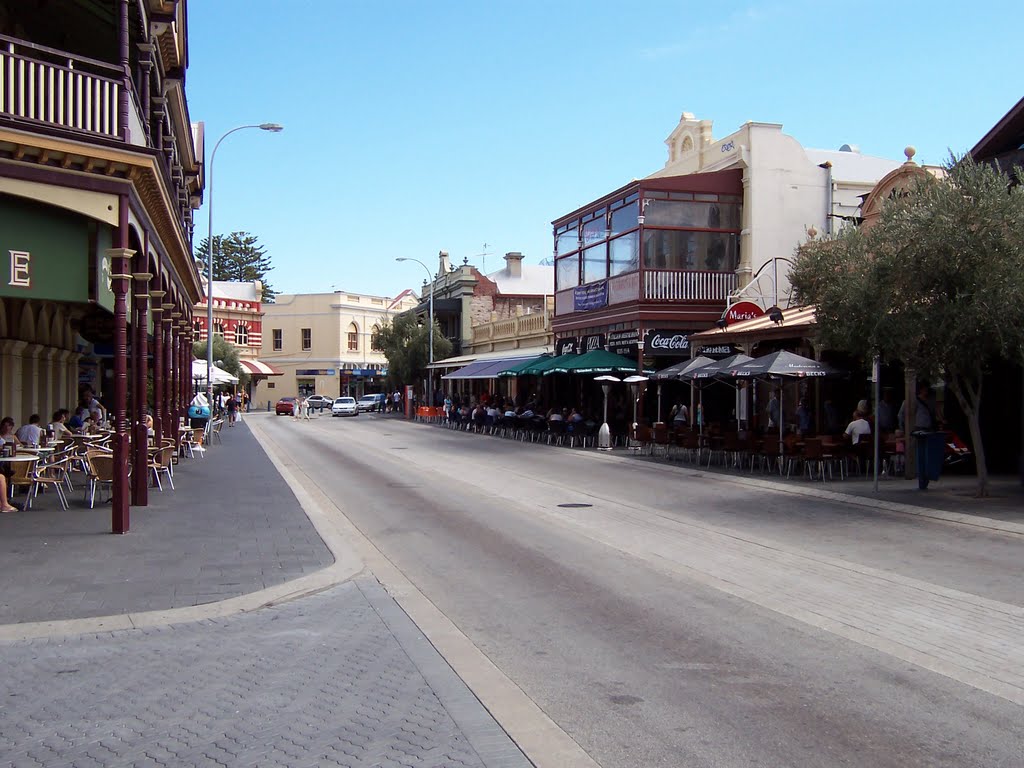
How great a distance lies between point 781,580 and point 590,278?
2680 centimetres

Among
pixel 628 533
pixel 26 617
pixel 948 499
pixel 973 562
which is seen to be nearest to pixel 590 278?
pixel 948 499

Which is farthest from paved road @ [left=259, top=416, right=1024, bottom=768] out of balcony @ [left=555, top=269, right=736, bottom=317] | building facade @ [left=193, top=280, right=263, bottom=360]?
building facade @ [left=193, top=280, right=263, bottom=360]

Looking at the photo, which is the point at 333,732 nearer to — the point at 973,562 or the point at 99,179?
the point at 973,562

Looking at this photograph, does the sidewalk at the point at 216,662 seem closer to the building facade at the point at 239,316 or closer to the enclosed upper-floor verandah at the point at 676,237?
the enclosed upper-floor verandah at the point at 676,237

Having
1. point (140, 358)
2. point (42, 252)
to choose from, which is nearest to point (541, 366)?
point (140, 358)

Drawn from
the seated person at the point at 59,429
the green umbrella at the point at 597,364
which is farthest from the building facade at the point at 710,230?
the seated person at the point at 59,429

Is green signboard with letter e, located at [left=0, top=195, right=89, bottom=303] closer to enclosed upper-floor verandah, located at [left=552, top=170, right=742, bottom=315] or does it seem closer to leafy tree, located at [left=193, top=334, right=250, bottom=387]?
enclosed upper-floor verandah, located at [left=552, top=170, right=742, bottom=315]

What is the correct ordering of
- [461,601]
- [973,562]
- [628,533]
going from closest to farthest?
[461,601] < [973,562] < [628,533]

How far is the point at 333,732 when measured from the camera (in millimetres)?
5039

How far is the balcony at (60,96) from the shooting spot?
36.7 feet

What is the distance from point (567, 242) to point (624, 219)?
19.9 ft

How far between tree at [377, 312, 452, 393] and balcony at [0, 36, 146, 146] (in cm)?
4652

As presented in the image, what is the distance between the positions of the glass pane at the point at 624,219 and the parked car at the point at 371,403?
3968cm

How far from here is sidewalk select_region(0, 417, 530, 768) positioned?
4.84 meters
